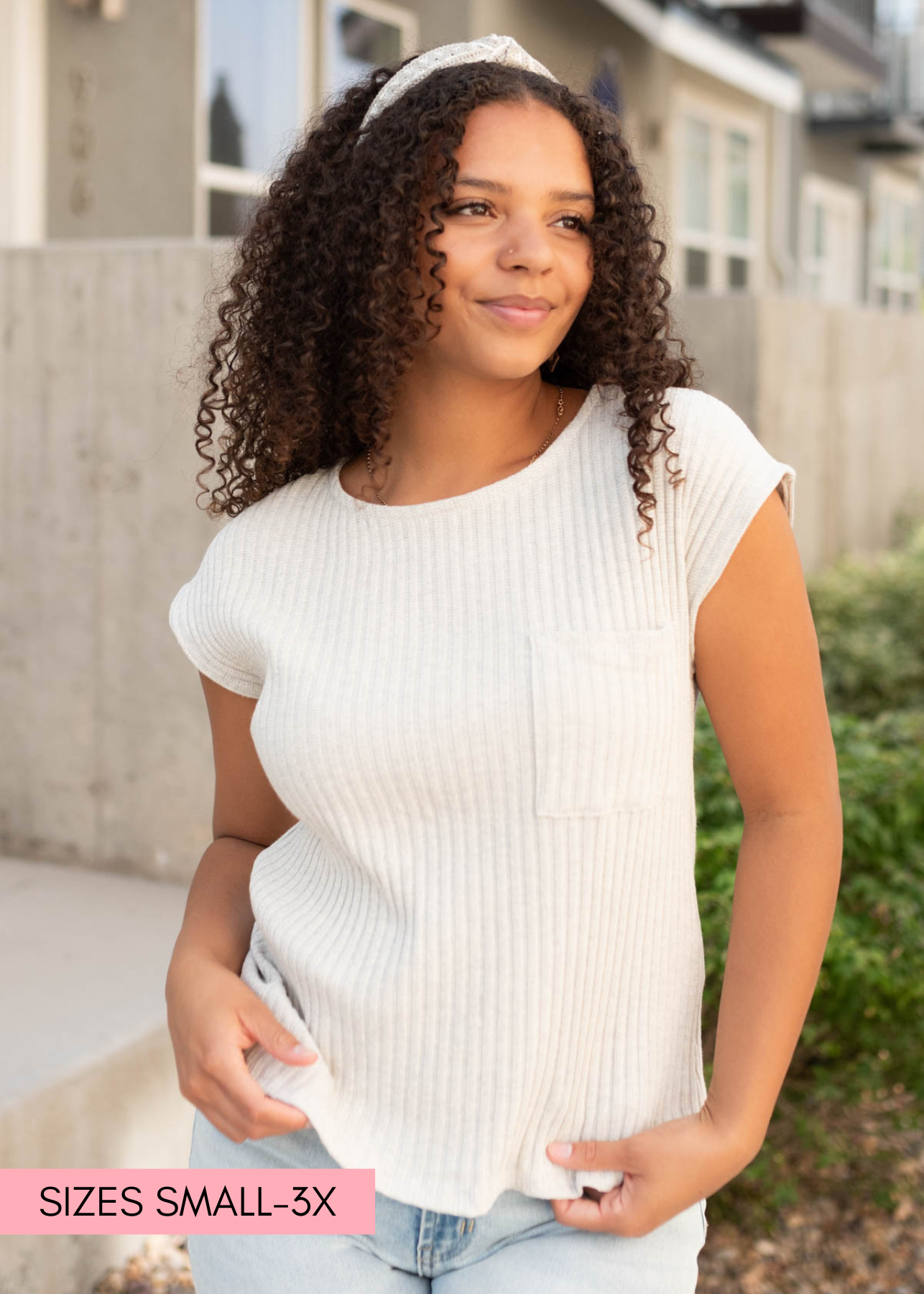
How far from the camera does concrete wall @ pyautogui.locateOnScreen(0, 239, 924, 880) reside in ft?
13.4

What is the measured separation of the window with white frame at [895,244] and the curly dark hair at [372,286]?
54.4ft

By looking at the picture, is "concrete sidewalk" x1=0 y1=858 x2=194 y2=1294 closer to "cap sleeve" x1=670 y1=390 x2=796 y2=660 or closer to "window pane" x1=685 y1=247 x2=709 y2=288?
"cap sleeve" x1=670 y1=390 x2=796 y2=660

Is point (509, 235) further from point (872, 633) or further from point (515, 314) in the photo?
point (872, 633)

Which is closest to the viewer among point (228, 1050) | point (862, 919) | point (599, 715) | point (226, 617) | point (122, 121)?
Result: point (599, 715)

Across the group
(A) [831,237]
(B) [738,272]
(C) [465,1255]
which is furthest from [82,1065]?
(A) [831,237]

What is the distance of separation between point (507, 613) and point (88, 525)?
302 cm

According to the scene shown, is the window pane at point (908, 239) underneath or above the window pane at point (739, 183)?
above

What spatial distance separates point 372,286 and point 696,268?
11.6 metres

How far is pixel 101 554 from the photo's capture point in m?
4.22

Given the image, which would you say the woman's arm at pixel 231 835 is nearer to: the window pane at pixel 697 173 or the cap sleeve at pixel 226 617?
the cap sleeve at pixel 226 617

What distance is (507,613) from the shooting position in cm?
146

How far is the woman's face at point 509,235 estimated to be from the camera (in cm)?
152

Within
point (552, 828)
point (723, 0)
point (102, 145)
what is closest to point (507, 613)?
point (552, 828)

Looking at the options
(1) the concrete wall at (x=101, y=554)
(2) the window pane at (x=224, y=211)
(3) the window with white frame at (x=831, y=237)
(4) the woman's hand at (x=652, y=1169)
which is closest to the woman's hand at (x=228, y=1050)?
(4) the woman's hand at (x=652, y=1169)
